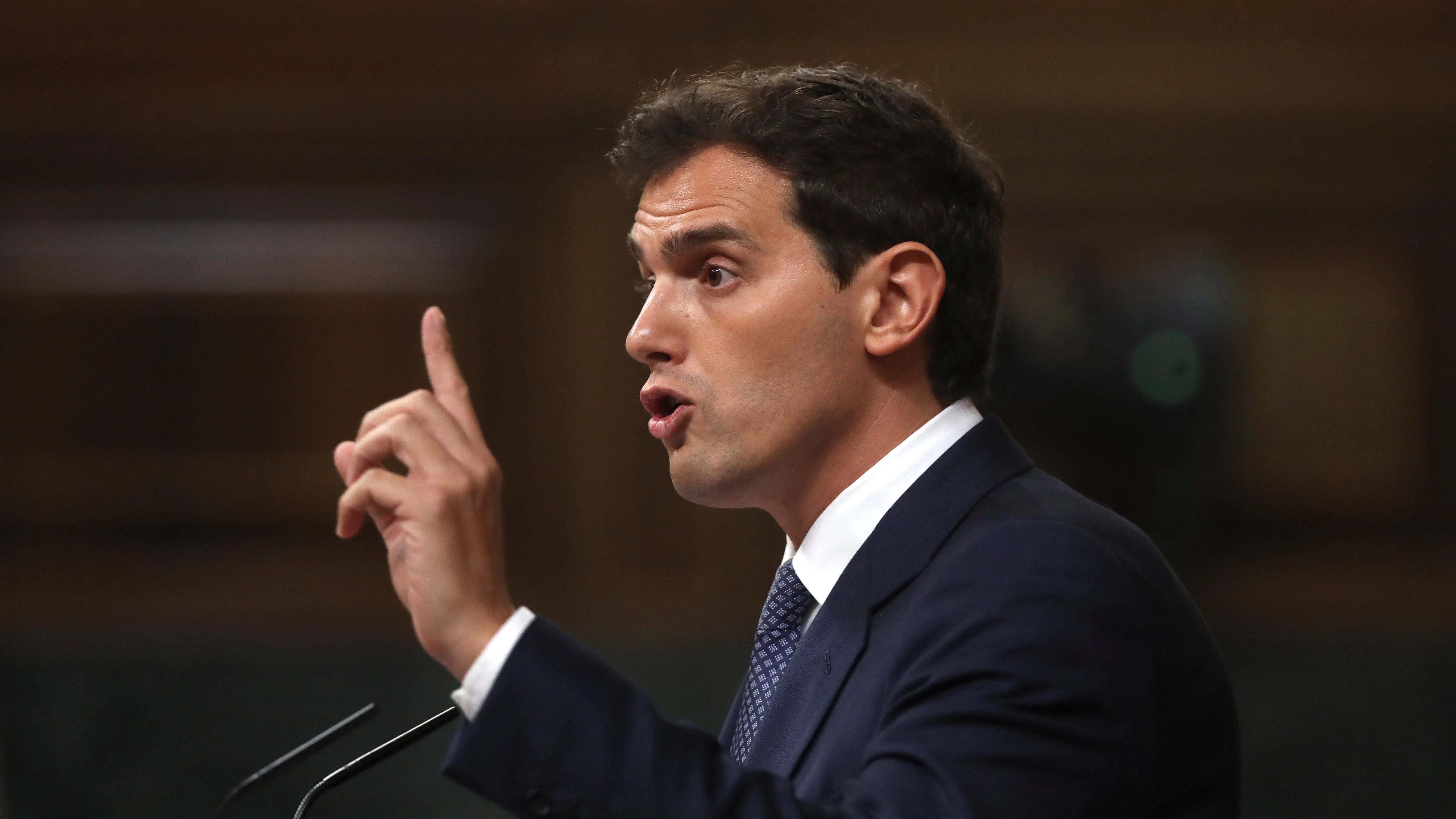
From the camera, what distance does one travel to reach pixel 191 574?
219 inches

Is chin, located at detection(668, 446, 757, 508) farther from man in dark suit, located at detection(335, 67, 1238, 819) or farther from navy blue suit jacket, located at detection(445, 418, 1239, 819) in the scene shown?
navy blue suit jacket, located at detection(445, 418, 1239, 819)

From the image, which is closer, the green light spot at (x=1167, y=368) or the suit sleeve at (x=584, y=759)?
the suit sleeve at (x=584, y=759)

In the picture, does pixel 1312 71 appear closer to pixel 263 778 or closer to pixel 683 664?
pixel 683 664

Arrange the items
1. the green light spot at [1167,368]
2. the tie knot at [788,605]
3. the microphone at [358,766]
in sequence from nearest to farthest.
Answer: the microphone at [358,766], the tie knot at [788,605], the green light spot at [1167,368]

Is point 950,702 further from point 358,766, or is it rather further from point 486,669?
point 358,766

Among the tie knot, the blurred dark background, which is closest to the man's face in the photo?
the tie knot

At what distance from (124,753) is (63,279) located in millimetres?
3160

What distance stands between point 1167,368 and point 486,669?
15.3ft

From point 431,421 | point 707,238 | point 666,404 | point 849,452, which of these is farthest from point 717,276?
point 431,421

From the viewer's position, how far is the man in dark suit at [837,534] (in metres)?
1.09

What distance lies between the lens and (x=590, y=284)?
547 cm

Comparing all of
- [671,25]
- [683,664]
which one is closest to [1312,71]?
[671,25]

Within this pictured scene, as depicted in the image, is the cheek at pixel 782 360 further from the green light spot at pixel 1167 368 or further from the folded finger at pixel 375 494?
the green light spot at pixel 1167 368

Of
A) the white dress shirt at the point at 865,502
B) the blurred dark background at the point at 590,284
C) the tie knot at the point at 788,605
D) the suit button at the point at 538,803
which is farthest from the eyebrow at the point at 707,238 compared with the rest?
the blurred dark background at the point at 590,284
